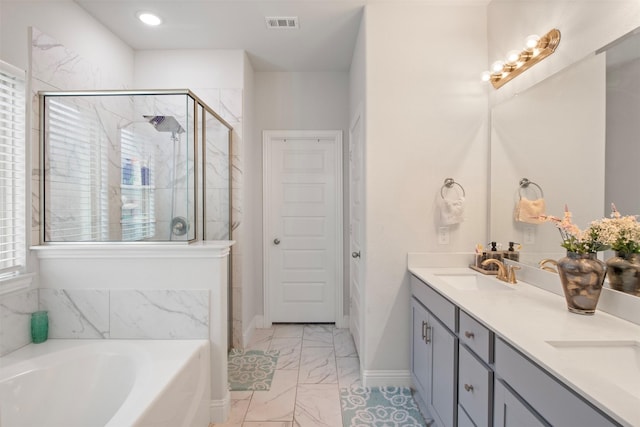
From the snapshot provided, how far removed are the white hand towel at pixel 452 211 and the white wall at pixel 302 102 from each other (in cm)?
133

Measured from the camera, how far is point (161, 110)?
214 cm

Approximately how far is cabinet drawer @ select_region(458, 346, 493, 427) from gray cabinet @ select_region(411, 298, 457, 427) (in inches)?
2.7

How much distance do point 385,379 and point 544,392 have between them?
1528mm

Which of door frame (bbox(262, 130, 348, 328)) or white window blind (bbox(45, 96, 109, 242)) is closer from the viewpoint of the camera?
white window blind (bbox(45, 96, 109, 242))

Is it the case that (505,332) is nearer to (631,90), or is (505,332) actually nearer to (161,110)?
(631,90)

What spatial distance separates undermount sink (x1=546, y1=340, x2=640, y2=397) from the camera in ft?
3.28

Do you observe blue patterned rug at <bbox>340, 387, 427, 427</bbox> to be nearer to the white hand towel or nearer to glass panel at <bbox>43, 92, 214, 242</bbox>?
the white hand towel

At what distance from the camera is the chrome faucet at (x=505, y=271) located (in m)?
1.91

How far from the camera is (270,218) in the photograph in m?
3.43

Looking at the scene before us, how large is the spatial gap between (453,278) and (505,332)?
3.27 ft

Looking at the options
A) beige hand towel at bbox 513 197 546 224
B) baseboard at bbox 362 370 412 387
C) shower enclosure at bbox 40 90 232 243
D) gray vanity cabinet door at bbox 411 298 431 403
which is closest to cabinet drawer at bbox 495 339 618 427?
gray vanity cabinet door at bbox 411 298 431 403

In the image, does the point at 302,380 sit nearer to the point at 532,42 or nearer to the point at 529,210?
the point at 529,210

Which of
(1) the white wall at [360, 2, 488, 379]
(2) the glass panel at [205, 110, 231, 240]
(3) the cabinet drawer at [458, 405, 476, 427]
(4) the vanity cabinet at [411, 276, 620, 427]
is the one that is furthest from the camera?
(2) the glass panel at [205, 110, 231, 240]

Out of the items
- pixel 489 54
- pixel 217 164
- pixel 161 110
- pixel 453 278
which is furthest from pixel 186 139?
pixel 489 54
